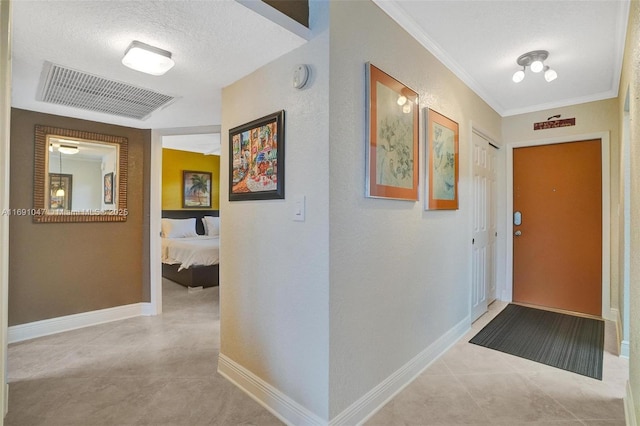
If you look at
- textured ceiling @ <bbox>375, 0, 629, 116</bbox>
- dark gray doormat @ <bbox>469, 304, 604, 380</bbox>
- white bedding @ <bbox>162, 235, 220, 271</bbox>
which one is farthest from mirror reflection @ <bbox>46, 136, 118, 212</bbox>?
dark gray doormat @ <bbox>469, 304, 604, 380</bbox>

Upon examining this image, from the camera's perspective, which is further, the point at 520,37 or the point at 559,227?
the point at 559,227

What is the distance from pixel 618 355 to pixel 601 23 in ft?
8.01

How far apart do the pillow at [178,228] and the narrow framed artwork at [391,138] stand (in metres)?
4.73

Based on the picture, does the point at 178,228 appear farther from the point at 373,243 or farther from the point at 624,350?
the point at 624,350

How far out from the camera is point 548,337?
2867mm

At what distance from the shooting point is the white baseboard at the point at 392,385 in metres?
1.69

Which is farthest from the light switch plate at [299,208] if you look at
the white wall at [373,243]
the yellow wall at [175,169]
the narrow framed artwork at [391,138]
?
the yellow wall at [175,169]

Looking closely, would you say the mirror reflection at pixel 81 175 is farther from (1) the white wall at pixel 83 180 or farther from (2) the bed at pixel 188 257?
(2) the bed at pixel 188 257

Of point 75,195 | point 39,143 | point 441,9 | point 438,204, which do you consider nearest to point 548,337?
point 438,204

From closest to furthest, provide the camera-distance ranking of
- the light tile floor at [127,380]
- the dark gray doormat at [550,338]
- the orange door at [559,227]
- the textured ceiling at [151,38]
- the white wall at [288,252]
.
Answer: the textured ceiling at [151,38] < the white wall at [288,252] < the light tile floor at [127,380] < the dark gray doormat at [550,338] < the orange door at [559,227]

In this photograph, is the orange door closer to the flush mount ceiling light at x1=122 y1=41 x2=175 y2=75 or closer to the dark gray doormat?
the dark gray doormat

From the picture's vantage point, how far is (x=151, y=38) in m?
1.66

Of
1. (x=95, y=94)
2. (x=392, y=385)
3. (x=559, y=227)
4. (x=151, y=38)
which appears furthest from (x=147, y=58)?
(x=559, y=227)

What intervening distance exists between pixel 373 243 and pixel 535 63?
201 cm
